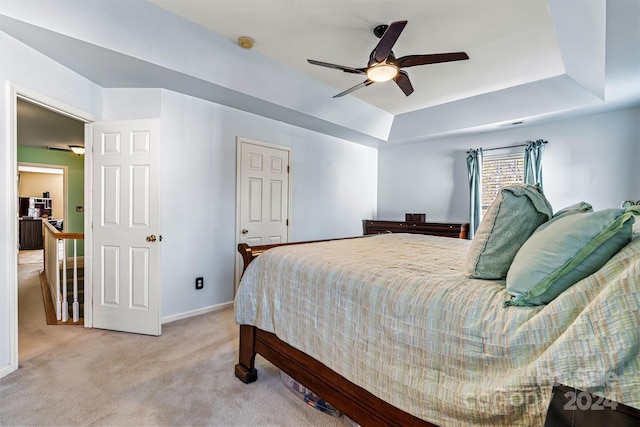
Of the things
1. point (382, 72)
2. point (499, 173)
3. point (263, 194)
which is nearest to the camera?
point (382, 72)

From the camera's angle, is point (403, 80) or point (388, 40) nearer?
point (388, 40)

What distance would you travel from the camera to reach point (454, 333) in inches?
38.1

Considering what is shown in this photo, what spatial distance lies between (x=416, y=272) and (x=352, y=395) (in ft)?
2.04

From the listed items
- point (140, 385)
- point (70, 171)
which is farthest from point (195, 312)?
point (70, 171)

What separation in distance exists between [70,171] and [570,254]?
854 cm

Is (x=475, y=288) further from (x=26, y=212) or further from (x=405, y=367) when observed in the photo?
(x=26, y=212)

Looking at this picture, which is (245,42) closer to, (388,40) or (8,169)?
(388,40)

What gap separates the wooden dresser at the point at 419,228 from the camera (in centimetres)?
448

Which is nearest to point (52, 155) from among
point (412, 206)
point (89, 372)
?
point (89, 372)

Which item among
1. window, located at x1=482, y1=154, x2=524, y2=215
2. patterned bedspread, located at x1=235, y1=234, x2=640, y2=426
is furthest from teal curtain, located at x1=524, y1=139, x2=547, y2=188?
patterned bedspread, located at x1=235, y1=234, x2=640, y2=426

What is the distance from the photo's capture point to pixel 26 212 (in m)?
8.84

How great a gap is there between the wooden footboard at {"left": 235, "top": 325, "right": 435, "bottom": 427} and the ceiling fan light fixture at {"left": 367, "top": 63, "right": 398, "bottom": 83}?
7.00 ft

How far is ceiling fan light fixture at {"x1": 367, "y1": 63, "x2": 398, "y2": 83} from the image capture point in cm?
233

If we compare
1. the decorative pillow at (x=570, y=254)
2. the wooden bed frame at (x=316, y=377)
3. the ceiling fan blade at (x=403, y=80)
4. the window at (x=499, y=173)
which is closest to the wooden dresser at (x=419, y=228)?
the window at (x=499, y=173)
